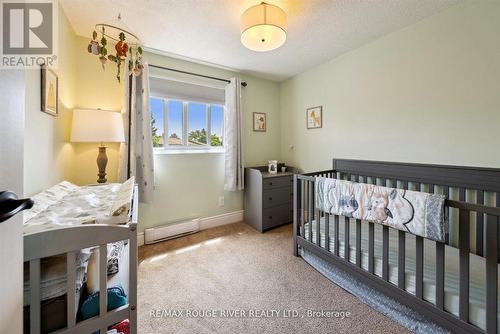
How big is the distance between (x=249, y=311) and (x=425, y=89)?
2.44 meters

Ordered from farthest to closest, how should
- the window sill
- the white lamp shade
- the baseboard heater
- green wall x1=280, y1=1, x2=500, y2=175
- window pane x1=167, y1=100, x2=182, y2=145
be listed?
window pane x1=167, y1=100, x2=182, y2=145
the window sill
the baseboard heater
the white lamp shade
green wall x1=280, y1=1, x2=500, y2=175

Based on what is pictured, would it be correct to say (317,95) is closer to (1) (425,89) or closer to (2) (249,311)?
(1) (425,89)

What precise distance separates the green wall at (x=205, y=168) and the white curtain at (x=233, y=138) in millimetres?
166

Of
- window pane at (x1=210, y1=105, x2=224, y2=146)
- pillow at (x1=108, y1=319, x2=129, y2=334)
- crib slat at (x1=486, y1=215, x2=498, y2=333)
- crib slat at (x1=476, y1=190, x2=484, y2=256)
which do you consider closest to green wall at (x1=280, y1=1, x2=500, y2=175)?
crib slat at (x1=476, y1=190, x2=484, y2=256)

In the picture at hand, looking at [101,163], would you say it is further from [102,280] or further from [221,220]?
[221,220]

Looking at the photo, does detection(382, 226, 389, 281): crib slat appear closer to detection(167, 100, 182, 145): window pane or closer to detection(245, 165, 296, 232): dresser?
detection(245, 165, 296, 232): dresser

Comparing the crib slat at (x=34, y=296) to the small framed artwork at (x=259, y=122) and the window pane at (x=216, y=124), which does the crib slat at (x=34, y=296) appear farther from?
the small framed artwork at (x=259, y=122)

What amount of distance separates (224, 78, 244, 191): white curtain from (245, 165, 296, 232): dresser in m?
0.21

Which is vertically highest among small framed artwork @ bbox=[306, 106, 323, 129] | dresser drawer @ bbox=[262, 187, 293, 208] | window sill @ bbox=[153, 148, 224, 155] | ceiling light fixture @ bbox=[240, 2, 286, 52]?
ceiling light fixture @ bbox=[240, 2, 286, 52]

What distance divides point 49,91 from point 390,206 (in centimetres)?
248

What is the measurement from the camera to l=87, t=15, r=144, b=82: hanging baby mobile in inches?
53.9

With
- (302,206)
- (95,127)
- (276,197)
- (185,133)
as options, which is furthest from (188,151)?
(302,206)

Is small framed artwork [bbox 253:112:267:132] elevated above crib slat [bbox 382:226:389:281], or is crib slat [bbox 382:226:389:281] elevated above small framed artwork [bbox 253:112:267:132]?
small framed artwork [bbox 253:112:267:132]

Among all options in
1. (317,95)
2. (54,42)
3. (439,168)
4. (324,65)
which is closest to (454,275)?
(439,168)
